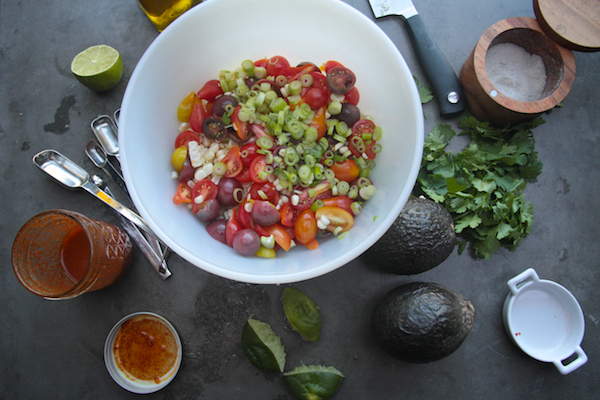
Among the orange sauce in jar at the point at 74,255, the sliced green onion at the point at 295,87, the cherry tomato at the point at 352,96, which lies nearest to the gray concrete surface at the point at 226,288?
the orange sauce in jar at the point at 74,255

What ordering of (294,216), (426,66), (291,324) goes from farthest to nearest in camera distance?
1. (426,66)
2. (291,324)
3. (294,216)

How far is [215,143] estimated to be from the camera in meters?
1.36

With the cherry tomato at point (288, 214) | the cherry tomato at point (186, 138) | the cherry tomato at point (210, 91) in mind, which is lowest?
the cherry tomato at point (288, 214)

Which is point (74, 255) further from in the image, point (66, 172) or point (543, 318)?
point (543, 318)

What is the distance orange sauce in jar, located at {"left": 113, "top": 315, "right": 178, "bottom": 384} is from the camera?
1.62 m

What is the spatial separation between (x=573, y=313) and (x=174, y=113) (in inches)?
77.0

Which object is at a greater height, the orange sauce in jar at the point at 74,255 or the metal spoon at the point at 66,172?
the metal spoon at the point at 66,172

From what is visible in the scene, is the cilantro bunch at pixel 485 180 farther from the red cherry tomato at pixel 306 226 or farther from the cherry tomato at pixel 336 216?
the red cherry tomato at pixel 306 226

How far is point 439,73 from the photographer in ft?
5.66

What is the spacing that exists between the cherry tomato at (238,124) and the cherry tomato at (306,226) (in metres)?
0.37

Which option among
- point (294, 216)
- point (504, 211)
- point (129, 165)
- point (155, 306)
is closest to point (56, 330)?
point (155, 306)

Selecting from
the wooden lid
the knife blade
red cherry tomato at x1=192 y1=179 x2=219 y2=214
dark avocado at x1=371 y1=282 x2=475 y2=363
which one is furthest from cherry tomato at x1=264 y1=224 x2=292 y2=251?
the wooden lid

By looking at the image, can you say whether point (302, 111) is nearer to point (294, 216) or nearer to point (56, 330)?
point (294, 216)

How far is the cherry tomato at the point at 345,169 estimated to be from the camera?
4.31ft
